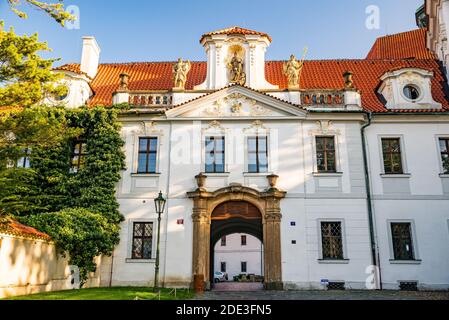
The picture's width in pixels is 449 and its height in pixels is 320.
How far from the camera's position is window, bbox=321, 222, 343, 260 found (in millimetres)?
16500

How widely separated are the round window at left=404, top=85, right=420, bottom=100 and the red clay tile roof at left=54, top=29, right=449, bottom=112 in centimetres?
119

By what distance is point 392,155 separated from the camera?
58.8 ft

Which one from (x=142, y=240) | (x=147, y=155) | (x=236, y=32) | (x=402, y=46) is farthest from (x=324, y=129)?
(x=402, y=46)

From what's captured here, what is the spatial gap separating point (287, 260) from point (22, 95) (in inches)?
452

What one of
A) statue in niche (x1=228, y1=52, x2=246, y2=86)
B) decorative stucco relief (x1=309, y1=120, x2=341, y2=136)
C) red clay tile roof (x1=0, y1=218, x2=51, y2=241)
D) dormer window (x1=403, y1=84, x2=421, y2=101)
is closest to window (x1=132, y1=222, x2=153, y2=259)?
→ red clay tile roof (x1=0, y1=218, x2=51, y2=241)

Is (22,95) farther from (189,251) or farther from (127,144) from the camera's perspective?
(189,251)

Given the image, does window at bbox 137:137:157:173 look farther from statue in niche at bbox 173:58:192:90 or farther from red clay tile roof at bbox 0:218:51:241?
red clay tile roof at bbox 0:218:51:241

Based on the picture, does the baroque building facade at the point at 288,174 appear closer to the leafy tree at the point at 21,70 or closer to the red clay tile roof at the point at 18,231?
the red clay tile roof at the point at 18,231

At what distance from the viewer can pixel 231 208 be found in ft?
56.9

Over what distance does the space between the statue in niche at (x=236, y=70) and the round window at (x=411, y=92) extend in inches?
310

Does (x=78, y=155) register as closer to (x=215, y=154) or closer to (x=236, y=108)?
(x=215, y=154)

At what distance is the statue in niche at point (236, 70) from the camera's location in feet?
63.4
